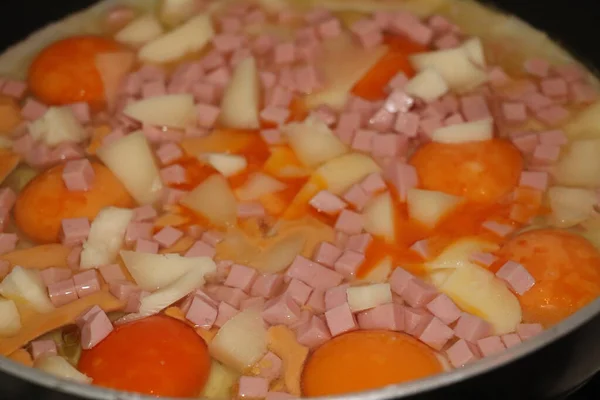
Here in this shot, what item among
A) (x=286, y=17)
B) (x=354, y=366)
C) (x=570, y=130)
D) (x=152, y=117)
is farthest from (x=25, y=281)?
(x=570, y=130)

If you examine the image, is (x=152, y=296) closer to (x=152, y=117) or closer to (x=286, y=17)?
(x=152, y=117)

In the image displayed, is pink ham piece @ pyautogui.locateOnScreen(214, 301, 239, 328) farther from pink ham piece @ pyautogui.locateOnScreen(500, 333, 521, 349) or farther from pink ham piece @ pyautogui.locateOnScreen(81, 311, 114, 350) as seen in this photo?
pink ham piece @ pyautogui.locateOnScreen(500, 333, 521, 349)

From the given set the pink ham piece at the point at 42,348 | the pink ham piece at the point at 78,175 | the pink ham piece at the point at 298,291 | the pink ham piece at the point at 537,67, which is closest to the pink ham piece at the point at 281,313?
the pink ham piece at the point at 298,291

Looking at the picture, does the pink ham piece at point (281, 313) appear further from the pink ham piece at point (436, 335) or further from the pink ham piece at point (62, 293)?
the pink ham piece at point (62, 293)

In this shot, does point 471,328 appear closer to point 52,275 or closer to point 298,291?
point 298,291

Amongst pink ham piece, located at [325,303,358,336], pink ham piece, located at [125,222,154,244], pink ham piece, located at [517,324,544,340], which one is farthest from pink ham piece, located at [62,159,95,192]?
pink ham piece, located at [517,324,544,340]

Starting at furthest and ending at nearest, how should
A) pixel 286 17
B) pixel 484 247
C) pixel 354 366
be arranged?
1. pixel 286 17
2. pixel 484 247
3. pixel 354 366
